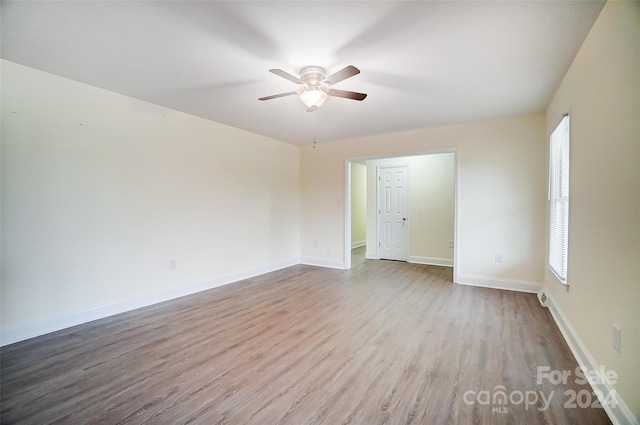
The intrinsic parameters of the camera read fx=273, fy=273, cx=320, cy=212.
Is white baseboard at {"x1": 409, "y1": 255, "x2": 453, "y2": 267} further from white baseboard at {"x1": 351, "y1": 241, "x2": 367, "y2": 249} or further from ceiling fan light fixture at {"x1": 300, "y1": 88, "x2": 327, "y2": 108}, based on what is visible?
ceiling fan light fixture at {"x1": 300, "y1": 88, "x2": 327, "y2": 108}

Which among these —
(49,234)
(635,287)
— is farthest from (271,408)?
(49,234)

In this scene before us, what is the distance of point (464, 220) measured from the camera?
14.1 ft

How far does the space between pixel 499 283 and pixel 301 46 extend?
4135 millimetres

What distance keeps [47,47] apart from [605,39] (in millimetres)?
4049

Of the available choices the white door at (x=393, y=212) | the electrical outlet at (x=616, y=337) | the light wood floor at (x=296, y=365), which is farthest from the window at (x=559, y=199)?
the white door at (x=393, y=212)

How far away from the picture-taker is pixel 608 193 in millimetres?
1728

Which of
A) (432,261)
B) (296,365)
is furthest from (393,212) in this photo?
(296,365)

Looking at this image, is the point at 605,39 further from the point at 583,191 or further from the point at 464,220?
the point at 464,220

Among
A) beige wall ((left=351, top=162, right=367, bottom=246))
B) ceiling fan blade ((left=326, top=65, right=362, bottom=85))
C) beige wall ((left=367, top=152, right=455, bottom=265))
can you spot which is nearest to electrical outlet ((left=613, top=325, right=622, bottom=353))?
ceiling fan blade ((left=326, top=65, right=362, bottom=85))

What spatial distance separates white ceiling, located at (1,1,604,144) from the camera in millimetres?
1761

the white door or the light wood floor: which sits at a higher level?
the white door

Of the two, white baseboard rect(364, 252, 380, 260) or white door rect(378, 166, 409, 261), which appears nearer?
white door rect(378, 166, 409, 261)

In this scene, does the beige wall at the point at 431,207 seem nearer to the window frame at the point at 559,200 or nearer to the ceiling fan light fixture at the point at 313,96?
the window frame at the point at 559,200

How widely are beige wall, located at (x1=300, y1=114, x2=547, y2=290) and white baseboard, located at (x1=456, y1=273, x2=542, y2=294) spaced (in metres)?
0.01
